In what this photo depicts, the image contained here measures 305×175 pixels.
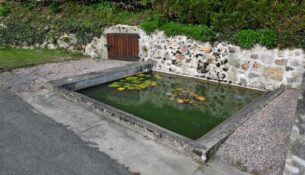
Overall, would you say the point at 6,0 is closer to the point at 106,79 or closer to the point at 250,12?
the point at 106,79

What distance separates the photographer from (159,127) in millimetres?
4613

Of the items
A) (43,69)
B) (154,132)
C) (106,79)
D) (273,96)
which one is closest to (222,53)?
(273,96)

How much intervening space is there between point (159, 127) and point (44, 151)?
1891mm

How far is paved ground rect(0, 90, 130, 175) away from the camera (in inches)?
146

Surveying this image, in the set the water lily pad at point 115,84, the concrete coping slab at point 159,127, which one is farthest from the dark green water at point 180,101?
the concrete coping slab at point 159,127

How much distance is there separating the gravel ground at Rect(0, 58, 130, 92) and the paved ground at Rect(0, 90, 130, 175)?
6.06ft

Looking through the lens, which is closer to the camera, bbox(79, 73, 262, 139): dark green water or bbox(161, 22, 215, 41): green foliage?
bbox(79, 73, 262, 139): dark green water

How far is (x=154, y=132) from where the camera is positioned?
447cm

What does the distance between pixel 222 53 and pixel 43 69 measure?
5.61m

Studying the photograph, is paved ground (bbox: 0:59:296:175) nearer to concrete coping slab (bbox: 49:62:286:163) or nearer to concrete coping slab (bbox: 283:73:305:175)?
concrete coping slab (bbox: 49:62:286:163)

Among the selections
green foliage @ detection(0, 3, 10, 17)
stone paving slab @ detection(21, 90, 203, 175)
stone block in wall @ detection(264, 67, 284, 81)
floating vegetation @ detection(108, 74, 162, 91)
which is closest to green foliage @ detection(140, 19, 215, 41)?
floating vegetation @ detection(108, 74, 162, 91)

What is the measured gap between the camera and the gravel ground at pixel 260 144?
12.1 ft

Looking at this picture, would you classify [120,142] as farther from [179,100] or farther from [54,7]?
[54,7]

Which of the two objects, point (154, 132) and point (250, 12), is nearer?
point (154, 132)
